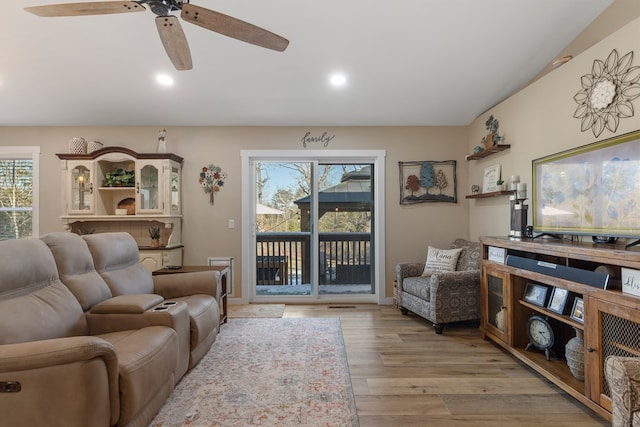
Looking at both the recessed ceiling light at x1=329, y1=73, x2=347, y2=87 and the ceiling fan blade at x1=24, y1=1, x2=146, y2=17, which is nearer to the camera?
the ceiling fan blade at x1=24, y1=1, x2=146, y2=17

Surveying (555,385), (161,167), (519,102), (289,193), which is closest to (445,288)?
(555,385)

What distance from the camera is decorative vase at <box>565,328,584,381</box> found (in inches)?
80.3

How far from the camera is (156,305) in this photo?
228 cm

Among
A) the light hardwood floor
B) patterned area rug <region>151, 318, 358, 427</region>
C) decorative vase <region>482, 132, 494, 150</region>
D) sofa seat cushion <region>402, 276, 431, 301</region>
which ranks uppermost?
decorative vase <region>482, 132, 494, 150</region>

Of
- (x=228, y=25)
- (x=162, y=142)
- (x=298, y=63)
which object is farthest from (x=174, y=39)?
(x=162, y=142)

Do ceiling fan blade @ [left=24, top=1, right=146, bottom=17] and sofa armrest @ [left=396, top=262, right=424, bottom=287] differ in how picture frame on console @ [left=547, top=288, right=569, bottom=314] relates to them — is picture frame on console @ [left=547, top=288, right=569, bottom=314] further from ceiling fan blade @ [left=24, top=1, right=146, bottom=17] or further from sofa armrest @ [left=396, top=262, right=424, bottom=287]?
ceiling fan blade @ [left=24, top=1, right=146, bottom=17]

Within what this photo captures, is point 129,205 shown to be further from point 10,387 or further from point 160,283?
point 10,387

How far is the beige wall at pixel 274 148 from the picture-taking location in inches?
174

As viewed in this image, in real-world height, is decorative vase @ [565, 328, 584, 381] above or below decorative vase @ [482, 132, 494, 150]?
below

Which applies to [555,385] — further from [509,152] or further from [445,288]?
[509,152]

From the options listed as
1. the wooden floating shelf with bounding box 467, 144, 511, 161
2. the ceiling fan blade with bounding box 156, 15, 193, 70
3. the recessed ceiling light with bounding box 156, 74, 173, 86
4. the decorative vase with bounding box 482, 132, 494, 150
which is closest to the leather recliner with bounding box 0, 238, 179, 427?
the ceiling fan blade with bounding box 156, 15, 193, 70

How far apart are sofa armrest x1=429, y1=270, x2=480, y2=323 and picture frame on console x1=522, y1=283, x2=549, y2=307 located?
74 cm

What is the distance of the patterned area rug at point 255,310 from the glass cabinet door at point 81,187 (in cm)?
214

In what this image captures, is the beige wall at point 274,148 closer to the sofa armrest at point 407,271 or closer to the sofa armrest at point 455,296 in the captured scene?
the sofa armrest at point 407,271
